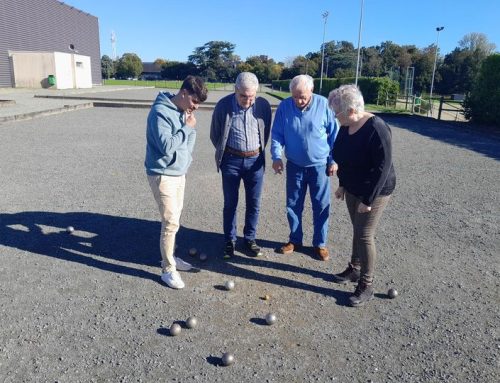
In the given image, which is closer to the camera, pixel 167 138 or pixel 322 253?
pixel 167 138

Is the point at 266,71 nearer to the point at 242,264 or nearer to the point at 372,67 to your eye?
the point at 372,67

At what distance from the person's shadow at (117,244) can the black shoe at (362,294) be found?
0.13 meters

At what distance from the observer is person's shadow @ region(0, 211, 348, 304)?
438cm

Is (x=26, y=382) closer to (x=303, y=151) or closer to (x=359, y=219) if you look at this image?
(x=359, y=219)

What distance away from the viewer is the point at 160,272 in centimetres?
434

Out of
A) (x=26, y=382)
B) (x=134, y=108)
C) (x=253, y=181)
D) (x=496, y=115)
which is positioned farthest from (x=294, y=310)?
(x=134, y=108)

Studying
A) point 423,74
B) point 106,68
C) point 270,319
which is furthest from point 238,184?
point 106,68

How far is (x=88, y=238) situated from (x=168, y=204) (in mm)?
1909

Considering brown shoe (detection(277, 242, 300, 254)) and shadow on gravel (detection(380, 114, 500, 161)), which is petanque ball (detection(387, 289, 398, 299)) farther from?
shadow on gravel (detection(380, 114, 500, 161))

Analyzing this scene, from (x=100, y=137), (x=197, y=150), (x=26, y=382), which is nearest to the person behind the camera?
(x=26, y=382)

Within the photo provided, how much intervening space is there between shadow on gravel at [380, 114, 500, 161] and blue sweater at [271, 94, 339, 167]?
28.1ft

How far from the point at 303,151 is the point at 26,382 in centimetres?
315

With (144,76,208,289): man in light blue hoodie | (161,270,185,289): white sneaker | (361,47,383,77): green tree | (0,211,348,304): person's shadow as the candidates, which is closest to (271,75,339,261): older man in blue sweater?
(0,211,348,304): person's shadow

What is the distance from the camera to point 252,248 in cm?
477
